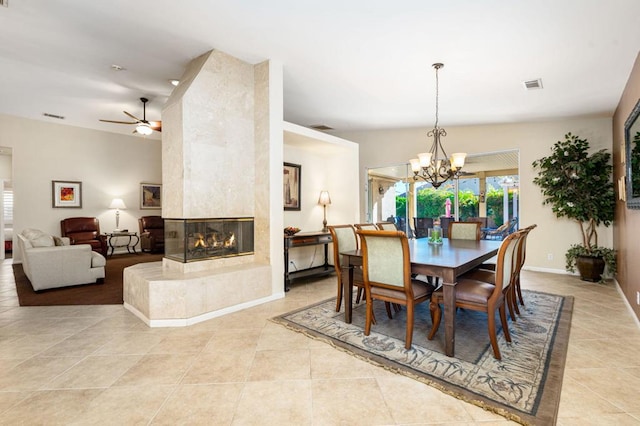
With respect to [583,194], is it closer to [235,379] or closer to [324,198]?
[324,198]

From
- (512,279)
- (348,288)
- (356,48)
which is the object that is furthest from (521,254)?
(356,48)

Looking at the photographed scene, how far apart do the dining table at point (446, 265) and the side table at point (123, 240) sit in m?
6.65

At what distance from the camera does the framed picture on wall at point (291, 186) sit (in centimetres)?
509

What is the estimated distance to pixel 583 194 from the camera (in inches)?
188

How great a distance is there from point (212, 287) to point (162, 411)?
156cm

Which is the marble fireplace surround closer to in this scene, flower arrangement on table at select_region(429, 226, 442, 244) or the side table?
flower arrangement on table at select_region(429, 226, 442, 244)

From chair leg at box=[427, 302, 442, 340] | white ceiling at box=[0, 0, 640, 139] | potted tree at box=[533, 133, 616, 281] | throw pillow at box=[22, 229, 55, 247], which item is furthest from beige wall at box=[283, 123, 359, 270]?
throw pillow at box=[22, 229, 55, 247]

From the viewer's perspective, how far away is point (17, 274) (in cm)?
562

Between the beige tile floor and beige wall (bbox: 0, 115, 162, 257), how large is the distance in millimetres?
4705

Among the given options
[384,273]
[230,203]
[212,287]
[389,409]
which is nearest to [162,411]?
[389,409]

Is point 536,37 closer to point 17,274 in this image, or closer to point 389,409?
point 389,409

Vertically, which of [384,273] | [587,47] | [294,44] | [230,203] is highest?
[294,44]

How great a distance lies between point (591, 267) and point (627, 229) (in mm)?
1308

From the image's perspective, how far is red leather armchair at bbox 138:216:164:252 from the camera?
781cm
